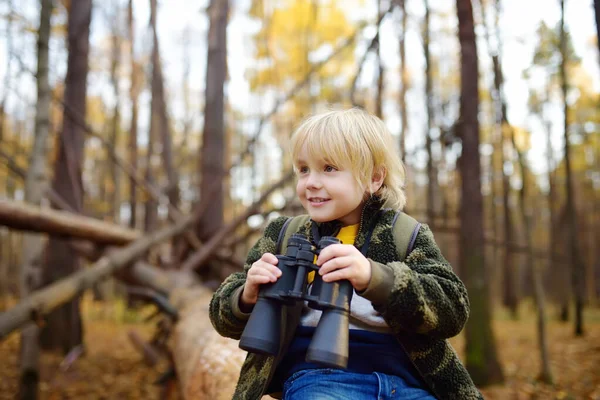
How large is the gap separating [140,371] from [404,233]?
665 cm

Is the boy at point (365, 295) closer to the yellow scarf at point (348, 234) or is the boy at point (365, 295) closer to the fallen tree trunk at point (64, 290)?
the yellow scarf at point (348, 234)

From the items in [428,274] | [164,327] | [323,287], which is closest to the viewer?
[323,287]

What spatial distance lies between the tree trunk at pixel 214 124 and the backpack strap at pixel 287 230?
5215 millimetres

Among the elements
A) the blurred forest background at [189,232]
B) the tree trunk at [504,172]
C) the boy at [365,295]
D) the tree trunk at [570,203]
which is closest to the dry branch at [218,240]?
the blurred forest background at [189,232]

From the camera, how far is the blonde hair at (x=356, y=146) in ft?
5.01

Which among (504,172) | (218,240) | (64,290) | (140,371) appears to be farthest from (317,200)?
(504,172)

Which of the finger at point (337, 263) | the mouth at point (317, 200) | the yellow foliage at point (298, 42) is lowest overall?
the finger at point (337, 263)

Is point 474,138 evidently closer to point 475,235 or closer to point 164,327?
point 475,235

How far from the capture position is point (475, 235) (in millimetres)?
6219

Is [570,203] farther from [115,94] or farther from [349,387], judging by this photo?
[115,94]

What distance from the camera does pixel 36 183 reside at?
442 cm

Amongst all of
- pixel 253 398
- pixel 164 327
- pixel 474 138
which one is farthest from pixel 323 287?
pixel 474 138

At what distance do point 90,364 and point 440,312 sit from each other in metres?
7.44

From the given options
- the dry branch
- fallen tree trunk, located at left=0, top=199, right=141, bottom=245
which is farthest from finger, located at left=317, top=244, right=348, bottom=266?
the dry branch
